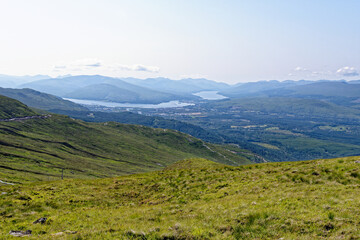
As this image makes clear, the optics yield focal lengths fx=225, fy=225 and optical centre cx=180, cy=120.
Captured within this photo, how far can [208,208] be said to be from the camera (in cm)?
2342

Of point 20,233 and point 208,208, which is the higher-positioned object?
point 208,208

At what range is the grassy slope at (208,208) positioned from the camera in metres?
16.6

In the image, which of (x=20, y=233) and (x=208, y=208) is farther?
(x=208, y=208)

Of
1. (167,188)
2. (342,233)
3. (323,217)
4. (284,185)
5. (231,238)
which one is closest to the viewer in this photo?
(342,233)

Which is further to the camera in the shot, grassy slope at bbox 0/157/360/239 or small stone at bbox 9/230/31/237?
small stone at bbox 9/230/31/237

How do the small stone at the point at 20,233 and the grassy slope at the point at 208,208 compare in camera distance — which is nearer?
the grassy slope at the point at 208,208

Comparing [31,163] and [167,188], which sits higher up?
[167,188]

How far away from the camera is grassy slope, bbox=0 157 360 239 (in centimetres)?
1662

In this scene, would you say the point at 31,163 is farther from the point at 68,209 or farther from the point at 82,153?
the point at 68,209

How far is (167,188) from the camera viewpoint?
38.6 metres

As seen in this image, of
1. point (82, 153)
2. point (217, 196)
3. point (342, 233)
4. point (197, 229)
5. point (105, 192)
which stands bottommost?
point (82, 153)

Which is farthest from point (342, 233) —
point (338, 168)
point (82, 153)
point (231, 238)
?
point (82, 153)

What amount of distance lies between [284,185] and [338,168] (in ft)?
31.2

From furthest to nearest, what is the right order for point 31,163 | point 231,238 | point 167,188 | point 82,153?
1. point 82,153
2. point 31,163
3. point 167,188
4. point 231,238
